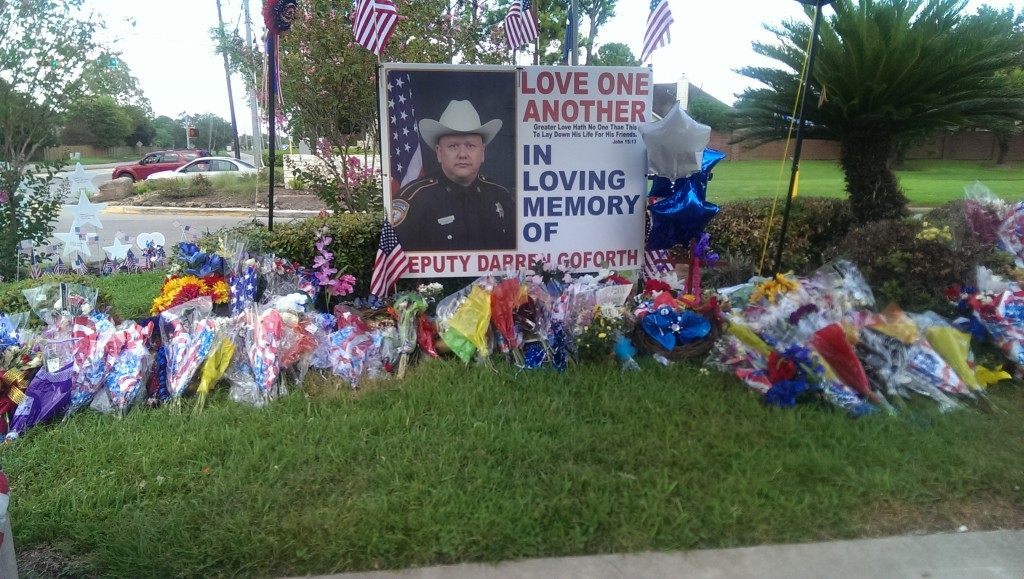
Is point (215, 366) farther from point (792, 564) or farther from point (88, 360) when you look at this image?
point (792, 564)

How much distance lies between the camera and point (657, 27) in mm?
6281

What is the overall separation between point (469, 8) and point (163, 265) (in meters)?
6.05

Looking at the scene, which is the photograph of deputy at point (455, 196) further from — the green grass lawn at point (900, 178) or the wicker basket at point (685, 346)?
the green grass lawn at point (900, 178)

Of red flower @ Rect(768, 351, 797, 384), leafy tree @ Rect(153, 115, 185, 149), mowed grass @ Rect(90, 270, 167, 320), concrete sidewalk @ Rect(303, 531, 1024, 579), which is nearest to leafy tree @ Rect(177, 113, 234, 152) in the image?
leafy tree @ Rect(153, 115, 185, 149)

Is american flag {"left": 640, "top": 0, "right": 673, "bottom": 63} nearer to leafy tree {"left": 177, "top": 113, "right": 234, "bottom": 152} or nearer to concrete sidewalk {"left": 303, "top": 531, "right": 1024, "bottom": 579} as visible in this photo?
concrete sidewalk {"left": 303, "top": 531, "right": 1024, "bottom": 579}

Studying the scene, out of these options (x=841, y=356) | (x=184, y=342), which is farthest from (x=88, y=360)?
(x=841, y=356)

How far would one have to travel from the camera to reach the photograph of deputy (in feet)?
19.6

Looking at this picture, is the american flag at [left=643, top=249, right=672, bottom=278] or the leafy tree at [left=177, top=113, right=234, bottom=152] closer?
the american flag at [left=643, top=249, right=672, bottom=278]

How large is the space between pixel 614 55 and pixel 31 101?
19153 millimetres

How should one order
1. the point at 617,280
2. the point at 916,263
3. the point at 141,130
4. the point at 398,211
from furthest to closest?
the point at 141,130 → the point at 398,211 → the point at 617,280 → the point at 916,263

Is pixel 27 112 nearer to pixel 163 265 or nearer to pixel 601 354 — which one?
pixel 163 265

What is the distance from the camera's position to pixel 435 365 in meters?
5.09

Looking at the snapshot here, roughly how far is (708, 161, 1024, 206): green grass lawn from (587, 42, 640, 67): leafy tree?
193 inches

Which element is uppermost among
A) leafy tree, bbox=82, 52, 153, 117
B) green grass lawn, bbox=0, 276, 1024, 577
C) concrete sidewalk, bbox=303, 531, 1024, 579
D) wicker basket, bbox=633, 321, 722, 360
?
leafy tree, bbox=82, 52, 153, 117
